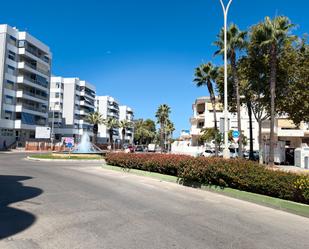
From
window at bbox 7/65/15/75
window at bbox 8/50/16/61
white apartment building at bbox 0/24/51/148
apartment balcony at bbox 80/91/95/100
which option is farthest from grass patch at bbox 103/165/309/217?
apartment balcony at bbox 80/91/95/100

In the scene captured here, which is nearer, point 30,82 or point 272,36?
point 272,36

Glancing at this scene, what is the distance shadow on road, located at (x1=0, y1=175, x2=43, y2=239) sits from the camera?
7.34m

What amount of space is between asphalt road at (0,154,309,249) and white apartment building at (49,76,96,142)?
8757 cm

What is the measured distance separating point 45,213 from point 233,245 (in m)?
4.77

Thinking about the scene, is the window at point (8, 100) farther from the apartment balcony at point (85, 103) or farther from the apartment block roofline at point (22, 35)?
the apartment balcony at point (85, 103)

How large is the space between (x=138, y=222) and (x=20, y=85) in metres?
69.3

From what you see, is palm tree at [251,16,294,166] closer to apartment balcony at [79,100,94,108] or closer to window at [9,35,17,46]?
window at [9,35,17,46]

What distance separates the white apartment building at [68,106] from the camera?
9888 cm

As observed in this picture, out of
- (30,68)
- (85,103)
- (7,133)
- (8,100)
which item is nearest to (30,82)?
(30,68)

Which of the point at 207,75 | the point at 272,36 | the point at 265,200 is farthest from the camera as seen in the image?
the point at 207,75

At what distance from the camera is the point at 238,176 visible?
42.0ft

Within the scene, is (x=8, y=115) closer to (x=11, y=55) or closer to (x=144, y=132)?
(x=11, y=55)

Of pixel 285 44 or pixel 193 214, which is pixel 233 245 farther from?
pixel 285 44

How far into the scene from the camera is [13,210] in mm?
9211
